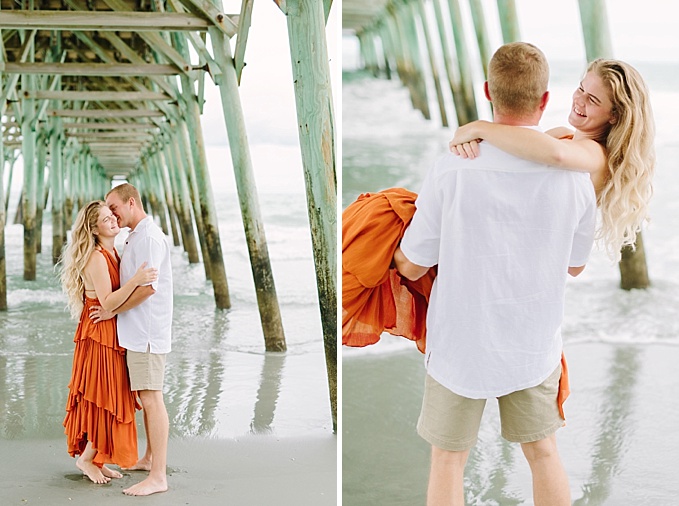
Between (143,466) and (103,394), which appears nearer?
(103,394)

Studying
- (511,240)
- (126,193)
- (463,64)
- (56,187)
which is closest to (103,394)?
(126,193)

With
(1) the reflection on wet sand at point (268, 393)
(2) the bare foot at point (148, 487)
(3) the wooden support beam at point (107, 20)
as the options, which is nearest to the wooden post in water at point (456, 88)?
(3) the wooden support beam at point (107, 20)

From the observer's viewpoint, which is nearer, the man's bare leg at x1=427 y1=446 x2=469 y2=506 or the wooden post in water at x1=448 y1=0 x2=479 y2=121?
the man's bare leg at x1=427 y1=446 x2=469 y2=506

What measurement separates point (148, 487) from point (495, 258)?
184 cm

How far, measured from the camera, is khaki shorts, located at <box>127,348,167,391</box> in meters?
3.02

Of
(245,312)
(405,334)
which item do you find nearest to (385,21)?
(245,312)

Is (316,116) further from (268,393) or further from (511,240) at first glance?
(511,240)

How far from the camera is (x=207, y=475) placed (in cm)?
330

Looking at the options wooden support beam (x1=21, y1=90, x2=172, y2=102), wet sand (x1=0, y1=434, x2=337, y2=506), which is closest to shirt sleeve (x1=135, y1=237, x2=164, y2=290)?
wet sand (x1=0, y1=434, x2=337, y2=506)

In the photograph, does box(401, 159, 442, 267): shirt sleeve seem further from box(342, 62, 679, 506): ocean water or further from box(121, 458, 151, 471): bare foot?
box(121, 458, 151, 471): bare foot

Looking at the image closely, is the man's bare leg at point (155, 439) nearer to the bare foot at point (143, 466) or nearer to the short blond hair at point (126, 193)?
the bare foot at point (143, 466)

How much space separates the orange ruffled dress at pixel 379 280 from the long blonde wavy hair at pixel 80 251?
1325 millimetres

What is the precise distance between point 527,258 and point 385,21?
75.0ft

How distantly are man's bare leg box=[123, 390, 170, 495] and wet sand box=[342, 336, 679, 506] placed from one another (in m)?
0.69
